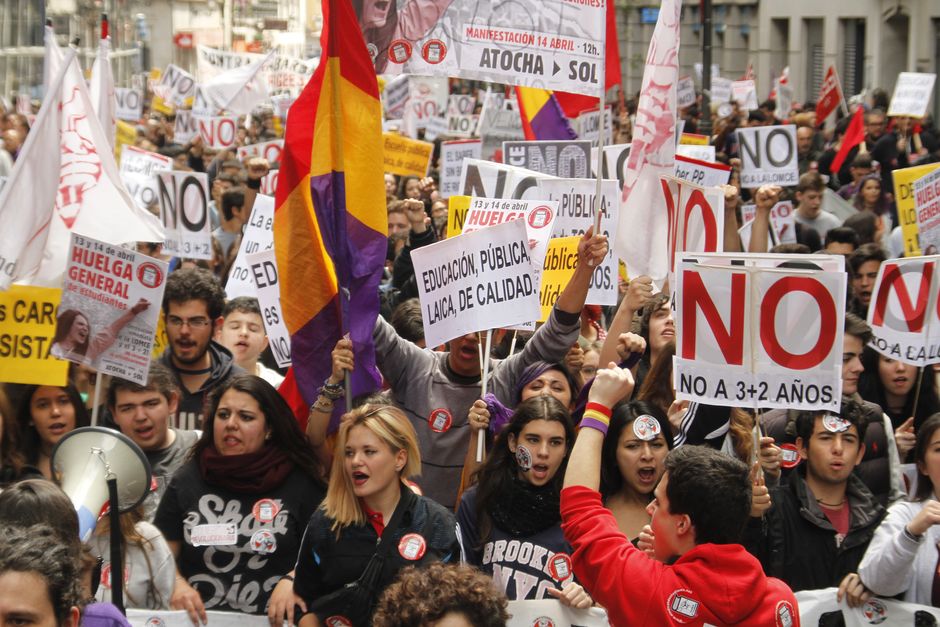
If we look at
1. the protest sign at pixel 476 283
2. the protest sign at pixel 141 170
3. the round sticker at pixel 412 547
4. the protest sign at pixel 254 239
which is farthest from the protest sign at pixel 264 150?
the round sticker at pixel 412 547

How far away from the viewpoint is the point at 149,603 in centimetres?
502

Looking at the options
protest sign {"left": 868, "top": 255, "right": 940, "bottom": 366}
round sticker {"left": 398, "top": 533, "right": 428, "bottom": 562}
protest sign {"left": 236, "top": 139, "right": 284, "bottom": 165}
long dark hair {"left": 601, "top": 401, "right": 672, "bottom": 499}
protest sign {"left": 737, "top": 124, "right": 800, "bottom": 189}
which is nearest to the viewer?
round sticker {"left": 398, "top": 533, "right": 428, "bottom": 562}

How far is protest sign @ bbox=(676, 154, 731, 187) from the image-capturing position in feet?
30.5

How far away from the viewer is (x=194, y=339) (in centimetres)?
685

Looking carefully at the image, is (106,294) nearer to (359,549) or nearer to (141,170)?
(359,549)

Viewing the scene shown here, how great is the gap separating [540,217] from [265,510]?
2.18m

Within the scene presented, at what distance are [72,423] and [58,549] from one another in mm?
2616

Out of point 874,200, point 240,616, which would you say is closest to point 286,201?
point 240,616

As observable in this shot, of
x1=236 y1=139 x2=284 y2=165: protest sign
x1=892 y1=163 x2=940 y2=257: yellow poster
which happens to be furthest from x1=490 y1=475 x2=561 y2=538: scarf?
x1=236 y1=139 x2=284 y2=165: protest sign

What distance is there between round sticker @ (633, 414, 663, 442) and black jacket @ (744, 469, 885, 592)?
0.47 m

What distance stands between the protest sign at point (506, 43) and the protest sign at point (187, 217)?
4066 mm

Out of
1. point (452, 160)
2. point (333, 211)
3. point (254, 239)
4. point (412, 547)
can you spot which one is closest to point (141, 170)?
point (452, 160)

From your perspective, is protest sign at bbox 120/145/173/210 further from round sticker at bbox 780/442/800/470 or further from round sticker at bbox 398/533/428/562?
round sticker at bbox 398/533/428/562

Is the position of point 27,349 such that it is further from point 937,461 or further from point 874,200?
point 874,200
